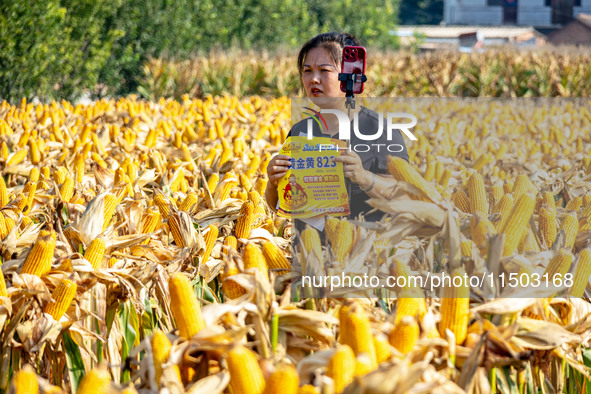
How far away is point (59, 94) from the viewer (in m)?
12.9

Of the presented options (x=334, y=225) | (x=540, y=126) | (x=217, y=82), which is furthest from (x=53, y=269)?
(x=217, y=82)

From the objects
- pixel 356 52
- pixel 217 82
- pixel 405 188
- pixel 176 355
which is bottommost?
pixel 217 82

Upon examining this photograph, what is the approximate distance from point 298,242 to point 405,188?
1.15 feet

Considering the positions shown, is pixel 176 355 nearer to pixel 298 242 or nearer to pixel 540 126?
pixel 298 242

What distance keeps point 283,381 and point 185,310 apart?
0.34m

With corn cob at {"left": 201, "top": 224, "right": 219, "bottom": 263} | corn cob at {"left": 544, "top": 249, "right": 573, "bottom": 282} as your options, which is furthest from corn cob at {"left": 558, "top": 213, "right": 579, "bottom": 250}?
corn cob at {"left": 201, "top": 224, "right": 219, "bottom": 263}

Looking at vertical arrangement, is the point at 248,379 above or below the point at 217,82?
above

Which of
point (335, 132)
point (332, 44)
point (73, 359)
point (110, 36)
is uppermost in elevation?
point (332, 44)

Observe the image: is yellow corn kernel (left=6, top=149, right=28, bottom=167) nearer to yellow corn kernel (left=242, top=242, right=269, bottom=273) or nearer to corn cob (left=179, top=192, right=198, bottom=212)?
corn cob (left=179, top=192, right=198, bottom=212)

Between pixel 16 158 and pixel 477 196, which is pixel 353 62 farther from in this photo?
pixel 16 158

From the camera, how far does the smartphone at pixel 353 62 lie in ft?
7.18

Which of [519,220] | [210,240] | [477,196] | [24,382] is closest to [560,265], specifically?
[519,220]

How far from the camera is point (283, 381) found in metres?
1.30

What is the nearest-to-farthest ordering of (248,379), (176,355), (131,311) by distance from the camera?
(248,379) → (176,355) → (131,311)
